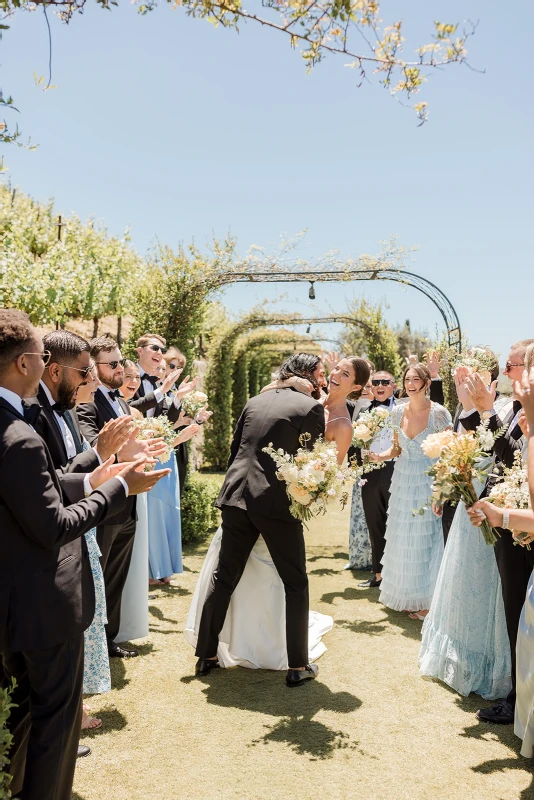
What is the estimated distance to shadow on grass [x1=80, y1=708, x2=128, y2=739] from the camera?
3.92 meters

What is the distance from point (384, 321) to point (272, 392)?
14362mm

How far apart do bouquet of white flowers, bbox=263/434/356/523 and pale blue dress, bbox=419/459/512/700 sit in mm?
997

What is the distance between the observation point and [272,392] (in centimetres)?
484

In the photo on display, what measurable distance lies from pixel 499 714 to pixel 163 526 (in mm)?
3968

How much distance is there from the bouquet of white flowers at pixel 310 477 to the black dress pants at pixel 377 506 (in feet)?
9.93

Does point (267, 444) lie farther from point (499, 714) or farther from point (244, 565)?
point (499, 714)

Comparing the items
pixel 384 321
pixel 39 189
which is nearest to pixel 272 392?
pixel 384 321

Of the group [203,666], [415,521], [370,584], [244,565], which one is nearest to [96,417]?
[244,565]

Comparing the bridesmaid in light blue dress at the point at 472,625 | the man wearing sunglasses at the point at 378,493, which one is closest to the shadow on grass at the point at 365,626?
the bridesmaid in light blue dress at the point at 472,625

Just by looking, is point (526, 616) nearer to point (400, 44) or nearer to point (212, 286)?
point (400, 44)

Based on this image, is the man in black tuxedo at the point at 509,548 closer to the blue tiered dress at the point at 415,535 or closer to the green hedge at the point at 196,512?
the blue tiered dress at the point at 415,535

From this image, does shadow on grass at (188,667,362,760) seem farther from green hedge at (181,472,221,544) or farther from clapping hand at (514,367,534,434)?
green hedge at (181,472,221,544)

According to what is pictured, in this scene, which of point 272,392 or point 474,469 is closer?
point 474,469

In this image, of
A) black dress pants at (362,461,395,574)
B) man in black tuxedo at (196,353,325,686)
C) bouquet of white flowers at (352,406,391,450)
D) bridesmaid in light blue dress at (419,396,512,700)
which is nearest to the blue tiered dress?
bouquet of white flowers at (352,406,391,450)
